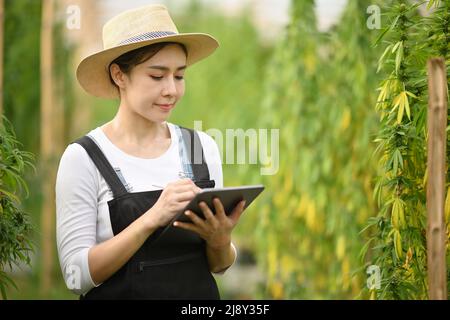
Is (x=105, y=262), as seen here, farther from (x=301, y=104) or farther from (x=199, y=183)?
(x=301, y=104)

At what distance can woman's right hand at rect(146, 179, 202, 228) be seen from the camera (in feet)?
5.96

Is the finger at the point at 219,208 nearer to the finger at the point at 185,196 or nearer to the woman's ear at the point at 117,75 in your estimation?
the finger at the point at 185,196

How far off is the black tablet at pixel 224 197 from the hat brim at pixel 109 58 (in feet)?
1.53

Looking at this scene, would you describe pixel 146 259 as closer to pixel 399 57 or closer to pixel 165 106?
pixel 165 106

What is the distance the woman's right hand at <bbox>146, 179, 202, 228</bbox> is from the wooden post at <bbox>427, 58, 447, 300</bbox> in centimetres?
57

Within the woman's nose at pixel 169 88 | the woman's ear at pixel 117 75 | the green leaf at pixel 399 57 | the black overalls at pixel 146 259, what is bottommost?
the black overalls at pixel 146 259

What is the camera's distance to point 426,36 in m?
2.44

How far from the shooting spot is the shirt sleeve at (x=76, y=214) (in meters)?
1.89

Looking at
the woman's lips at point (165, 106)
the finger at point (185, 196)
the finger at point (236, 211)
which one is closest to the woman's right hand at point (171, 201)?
the finger at point (185, 196)

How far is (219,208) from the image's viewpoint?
1820 mm

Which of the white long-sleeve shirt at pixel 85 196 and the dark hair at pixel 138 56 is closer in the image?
the white long-sleeve shirt at pixel 85 196

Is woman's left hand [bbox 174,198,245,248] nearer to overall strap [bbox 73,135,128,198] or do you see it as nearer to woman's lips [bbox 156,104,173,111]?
overall strap [bbox 73,135,128,198]

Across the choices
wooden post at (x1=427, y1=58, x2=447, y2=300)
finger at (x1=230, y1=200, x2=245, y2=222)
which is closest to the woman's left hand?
finger at (x1=230, y1=200, x2=245, y2=222)
